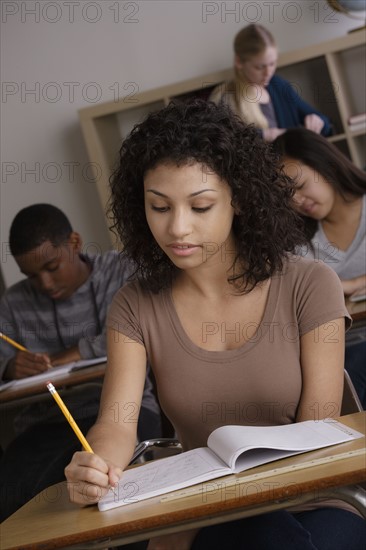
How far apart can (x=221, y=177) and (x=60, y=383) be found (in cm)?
123

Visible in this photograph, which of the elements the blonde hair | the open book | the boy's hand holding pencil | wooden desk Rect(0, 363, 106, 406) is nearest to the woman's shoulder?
the open book

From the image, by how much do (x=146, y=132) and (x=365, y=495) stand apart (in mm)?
928

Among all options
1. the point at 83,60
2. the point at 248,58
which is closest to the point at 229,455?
the point at 248,58

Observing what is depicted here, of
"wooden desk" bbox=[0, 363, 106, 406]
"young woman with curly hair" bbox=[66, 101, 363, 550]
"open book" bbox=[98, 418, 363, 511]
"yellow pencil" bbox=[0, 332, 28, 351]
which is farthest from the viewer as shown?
"yellow pencil" bbox=[0, 332, 28, 351]

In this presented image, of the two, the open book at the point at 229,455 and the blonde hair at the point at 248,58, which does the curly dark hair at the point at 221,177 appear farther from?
the blonde hair at the point at 248,58

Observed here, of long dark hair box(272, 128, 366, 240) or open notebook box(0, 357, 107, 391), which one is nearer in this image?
open notebook box(0, 357, 107, 391)

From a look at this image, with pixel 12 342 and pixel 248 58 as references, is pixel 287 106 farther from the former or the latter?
pixel 12 342

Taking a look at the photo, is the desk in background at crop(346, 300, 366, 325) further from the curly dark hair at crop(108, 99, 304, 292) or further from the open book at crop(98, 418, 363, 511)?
the open book at crop(98, 418, 363, 511)

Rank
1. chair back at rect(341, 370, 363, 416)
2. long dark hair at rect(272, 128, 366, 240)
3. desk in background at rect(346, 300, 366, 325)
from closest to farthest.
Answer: chair back at rect(341, 370, 363, 416) < desk in background at rect(346, 300, 366, 325) < long dark hair at rect(272, 128, 366, 240)

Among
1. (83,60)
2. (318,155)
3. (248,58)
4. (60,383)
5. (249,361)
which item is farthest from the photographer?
(83,60)

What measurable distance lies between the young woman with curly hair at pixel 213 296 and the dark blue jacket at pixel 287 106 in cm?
320

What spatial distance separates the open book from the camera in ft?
4.74

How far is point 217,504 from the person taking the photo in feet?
4.35

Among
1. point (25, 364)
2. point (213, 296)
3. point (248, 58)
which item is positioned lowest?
point (25, 364)
